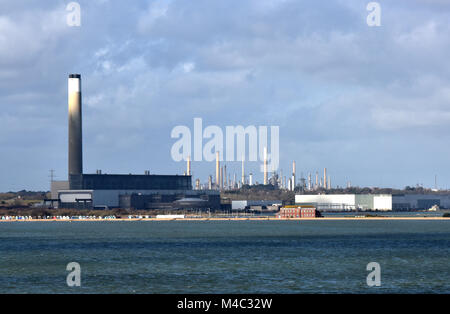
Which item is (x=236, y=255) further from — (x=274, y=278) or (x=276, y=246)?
(x=274, y=278)

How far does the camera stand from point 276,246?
111m

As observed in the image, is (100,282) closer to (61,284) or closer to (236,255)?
(61,284)

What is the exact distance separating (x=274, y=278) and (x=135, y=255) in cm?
3240

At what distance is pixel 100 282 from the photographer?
62.5 meters

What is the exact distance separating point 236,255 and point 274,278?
1070 inches

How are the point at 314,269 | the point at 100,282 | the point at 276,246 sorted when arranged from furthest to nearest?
the point at 276,246
the point at 314,269
the point at 100,282
